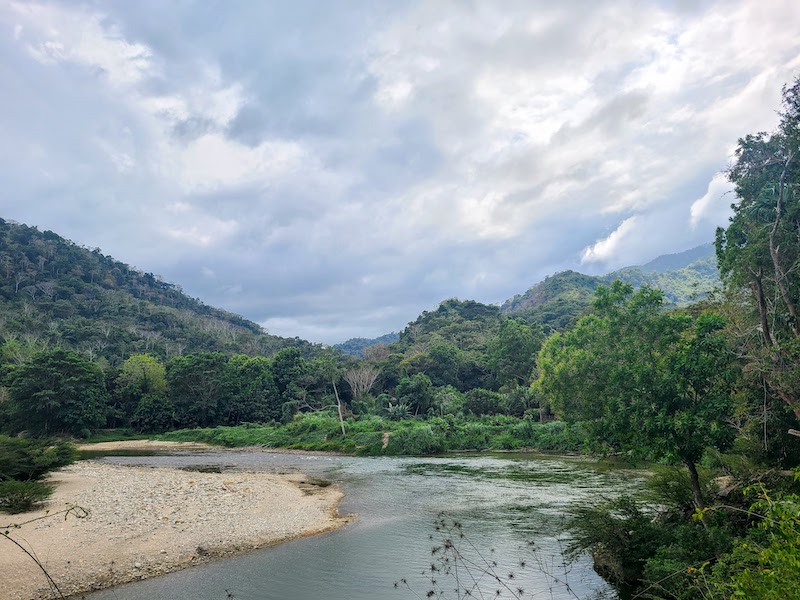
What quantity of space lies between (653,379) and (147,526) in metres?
18.9

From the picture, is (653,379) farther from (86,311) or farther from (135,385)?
(86,311)

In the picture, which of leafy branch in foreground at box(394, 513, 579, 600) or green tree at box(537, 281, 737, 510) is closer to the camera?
leafy branch in foreground at box(394, 513, 579, 600)

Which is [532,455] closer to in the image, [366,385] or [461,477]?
[461,477]

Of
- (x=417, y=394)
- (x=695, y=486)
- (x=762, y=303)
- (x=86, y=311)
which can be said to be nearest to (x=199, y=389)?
(x=417, y=394)

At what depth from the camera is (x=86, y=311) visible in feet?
397

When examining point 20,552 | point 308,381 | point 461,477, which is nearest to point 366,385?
point 308,381

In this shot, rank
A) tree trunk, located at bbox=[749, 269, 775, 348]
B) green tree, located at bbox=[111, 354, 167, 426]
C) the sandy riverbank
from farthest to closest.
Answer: green tree, located at bbox=[111, 354, 167, 426]
the sandy riverbank
tree trunk, located at bbox=[749, 269, 775, 348]

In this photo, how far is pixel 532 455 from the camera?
146 feet

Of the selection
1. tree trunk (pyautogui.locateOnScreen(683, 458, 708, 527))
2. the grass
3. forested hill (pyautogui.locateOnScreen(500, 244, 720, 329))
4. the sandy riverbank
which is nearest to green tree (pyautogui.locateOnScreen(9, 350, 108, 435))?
the grass

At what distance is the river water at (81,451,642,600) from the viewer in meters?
13.3

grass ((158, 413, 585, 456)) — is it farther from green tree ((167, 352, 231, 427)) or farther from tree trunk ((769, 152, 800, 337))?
tree trunk ((769, 152, 800, 337))

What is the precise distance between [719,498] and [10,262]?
540 feet

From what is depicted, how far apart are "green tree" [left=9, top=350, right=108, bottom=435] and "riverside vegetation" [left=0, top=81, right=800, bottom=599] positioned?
196 millimetres

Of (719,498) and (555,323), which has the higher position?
(555,323)
